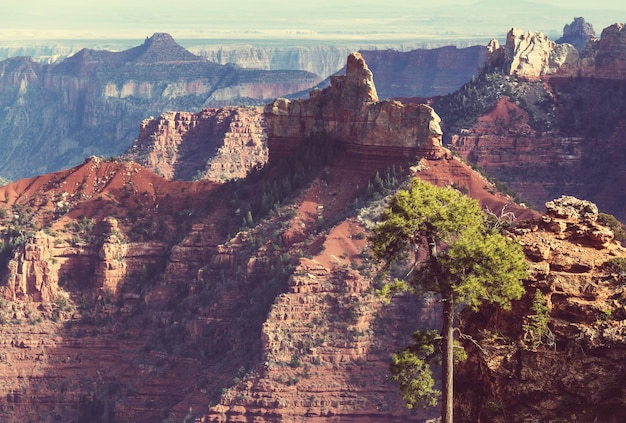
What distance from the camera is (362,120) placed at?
490ft

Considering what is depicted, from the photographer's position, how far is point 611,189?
19862 centimetres

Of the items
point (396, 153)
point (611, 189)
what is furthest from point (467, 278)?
point (611, 189)

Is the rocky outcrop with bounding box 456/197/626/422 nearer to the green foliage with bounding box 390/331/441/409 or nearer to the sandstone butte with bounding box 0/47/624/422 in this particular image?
the green foliage with bounding box 390/331/441/409

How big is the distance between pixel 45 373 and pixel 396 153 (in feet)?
101

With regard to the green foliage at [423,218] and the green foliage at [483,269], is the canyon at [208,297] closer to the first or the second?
the green foliage at [423,218]

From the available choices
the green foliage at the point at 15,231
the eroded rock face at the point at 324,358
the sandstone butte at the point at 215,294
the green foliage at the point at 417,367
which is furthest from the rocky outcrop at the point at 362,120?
the green foliage at the point at 417,367

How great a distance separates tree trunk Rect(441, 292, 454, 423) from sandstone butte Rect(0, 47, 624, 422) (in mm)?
66750

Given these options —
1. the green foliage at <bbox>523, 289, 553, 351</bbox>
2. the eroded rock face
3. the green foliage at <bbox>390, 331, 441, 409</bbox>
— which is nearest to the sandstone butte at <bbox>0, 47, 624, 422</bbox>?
the eroded rock face

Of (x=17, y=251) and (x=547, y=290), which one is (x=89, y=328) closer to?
(x=17, y=251)

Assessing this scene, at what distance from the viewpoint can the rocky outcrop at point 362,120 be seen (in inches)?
5797

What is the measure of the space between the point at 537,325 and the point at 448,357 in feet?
9.86

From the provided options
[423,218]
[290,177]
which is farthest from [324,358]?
[423,218]

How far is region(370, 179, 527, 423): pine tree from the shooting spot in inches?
2344

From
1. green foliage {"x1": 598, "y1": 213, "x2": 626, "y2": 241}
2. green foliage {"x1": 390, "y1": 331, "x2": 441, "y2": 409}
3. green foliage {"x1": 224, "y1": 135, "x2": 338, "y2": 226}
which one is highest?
green foliage {"x1": 598, "y1": 213, "x2": 626, "y2": 241}
